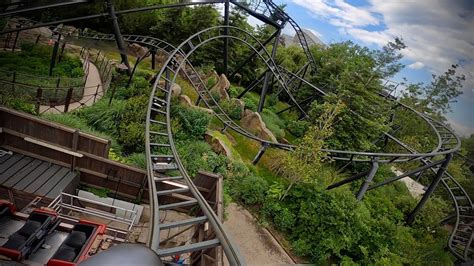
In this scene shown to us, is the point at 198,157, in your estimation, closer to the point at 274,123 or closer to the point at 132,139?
the point at 132,139

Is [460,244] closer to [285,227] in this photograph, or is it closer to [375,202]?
[375,202]

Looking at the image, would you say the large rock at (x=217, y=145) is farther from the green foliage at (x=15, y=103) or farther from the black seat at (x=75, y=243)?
the black seat at (x=75, y=243)

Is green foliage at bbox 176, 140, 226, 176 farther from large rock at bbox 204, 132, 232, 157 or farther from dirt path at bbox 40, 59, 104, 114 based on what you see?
dirt path at bbox 40, 59, 104, 114

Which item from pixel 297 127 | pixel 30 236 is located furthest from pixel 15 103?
pixel 297 127

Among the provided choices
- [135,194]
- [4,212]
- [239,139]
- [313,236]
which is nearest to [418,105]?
[239,139]

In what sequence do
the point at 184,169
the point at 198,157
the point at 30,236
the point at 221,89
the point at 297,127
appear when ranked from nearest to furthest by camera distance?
1. the point at 30,236
2. the point at 184,169
3. the point at 198,157
4. the point at 221,89
5. the point at 297,127

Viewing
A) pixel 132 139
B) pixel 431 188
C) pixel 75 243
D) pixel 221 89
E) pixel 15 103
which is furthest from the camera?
pixel 221 89

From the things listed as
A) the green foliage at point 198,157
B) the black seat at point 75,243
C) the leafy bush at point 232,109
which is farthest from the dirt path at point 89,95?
the leafy bush at point 232,109

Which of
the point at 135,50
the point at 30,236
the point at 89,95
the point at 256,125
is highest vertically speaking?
the point at 135,50
